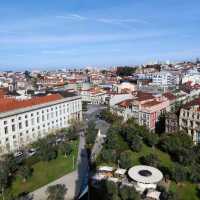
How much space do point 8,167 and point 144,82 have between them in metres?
98.4

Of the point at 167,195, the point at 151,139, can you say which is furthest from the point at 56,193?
the point at 151,139

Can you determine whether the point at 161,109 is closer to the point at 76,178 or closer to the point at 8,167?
the point at 76,178

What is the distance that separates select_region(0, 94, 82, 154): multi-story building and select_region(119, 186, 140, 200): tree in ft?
101

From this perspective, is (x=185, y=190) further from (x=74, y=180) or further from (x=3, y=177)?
(x=3, y=177)

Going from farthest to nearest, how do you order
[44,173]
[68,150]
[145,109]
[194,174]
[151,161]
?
1. [145,109]
2. [68,150]
3. [44,173]
4. [151,161]
5. [194,174]

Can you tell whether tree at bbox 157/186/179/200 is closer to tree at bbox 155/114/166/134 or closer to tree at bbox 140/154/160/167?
tree at bbox 140/154/160/167

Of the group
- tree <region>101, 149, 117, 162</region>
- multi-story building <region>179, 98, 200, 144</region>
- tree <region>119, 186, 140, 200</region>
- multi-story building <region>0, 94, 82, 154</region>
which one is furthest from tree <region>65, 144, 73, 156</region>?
multi-story building <region>179, 98, 200, 144</region>

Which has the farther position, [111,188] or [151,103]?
[151,103]

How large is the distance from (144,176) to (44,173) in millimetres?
15773

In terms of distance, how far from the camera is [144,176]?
39.2 m

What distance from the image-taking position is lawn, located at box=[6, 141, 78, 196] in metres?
40.2

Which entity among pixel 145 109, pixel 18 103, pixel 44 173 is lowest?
pixel 44 173

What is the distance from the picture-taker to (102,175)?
132 ft

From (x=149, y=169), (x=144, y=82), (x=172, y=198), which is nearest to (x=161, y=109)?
(x=149, y=169)
